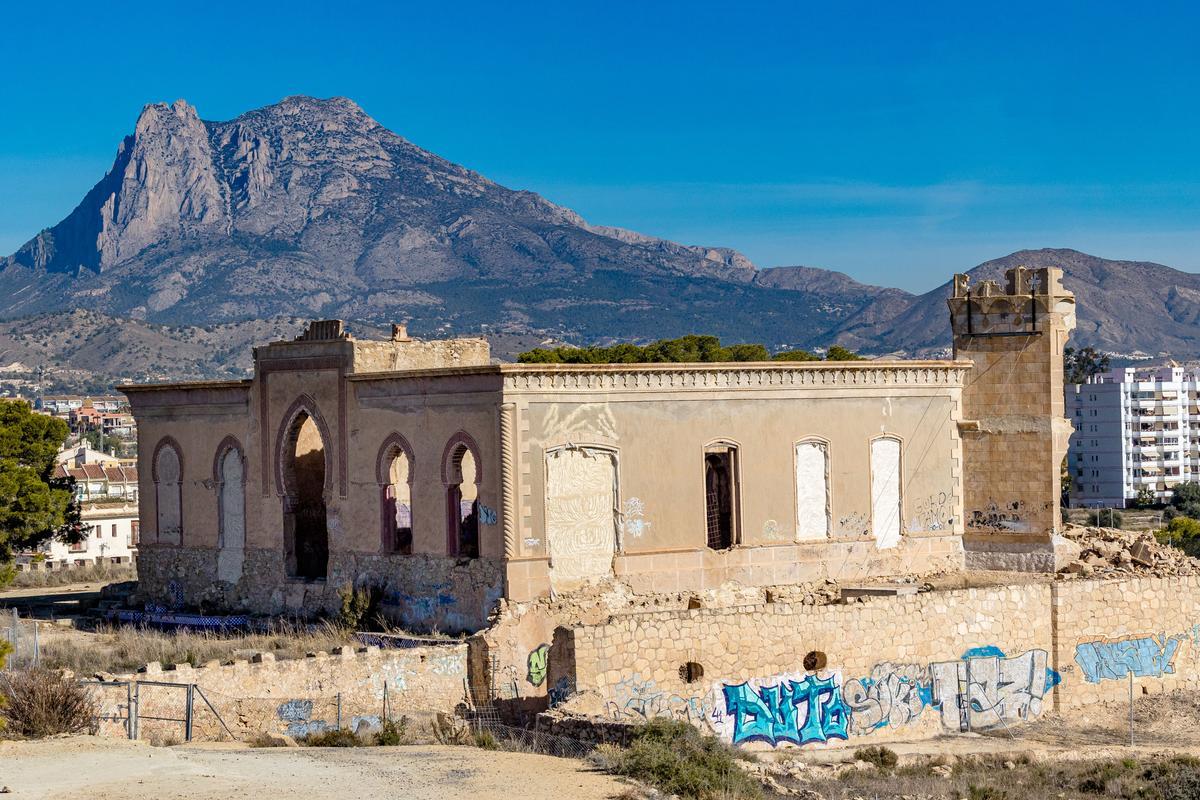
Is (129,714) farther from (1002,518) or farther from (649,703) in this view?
(1002,518)

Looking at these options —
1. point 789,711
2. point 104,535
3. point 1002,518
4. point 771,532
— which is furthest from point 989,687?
point 104,535

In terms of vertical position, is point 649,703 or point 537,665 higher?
point 537,665

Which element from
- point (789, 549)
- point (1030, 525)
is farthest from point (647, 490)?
point (1030, 525)

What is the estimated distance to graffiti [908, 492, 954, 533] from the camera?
31484mm

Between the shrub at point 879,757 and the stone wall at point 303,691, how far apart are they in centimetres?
584

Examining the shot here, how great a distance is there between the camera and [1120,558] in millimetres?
31875

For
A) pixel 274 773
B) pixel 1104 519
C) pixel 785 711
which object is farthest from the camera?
pixel 1104 519

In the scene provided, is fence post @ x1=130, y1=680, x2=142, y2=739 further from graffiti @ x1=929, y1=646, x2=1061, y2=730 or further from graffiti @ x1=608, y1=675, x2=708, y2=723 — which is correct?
graffiti @ x1=929, y1=646, x2=1061, y2=730

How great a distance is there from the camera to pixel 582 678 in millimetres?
23141

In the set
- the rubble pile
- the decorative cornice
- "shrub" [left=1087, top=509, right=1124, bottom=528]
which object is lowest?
"shrub" [left=1087, top=509, right=1124, bottom=528]

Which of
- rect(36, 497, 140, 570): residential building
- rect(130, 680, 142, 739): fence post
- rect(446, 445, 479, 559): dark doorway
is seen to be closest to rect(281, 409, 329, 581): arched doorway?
rect(446, 445, 479, 559): dark doorway

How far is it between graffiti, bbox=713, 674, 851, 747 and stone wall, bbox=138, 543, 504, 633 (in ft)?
14.4

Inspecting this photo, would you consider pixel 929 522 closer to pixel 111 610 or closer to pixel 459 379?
pixel 459 379

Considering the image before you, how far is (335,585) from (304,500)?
2526mm
